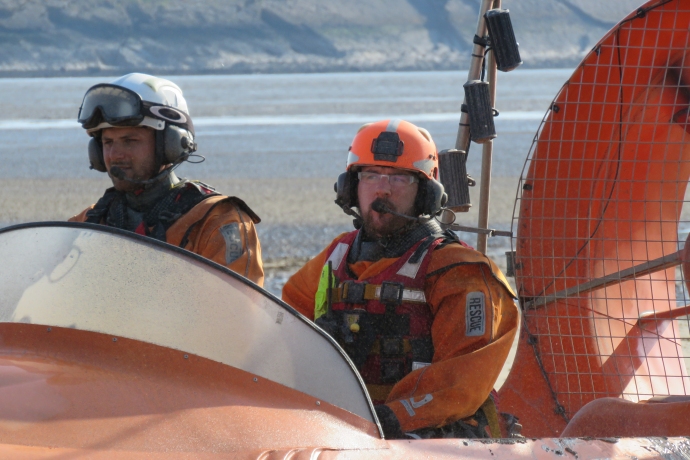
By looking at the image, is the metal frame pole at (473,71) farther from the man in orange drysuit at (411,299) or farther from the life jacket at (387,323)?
the life jacket at (387,323)

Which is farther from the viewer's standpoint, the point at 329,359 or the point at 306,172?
the point at 306,172

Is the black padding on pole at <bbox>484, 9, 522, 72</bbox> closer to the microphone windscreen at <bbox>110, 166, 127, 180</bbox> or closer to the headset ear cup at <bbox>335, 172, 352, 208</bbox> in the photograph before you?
the headset ear cup at <bbox>335, 172, 352, 208</bbox>

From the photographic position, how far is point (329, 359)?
2080 millimetres

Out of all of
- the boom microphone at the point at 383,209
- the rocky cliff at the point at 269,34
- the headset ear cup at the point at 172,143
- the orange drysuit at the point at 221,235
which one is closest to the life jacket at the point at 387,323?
the boom microphone at the point at 383,209

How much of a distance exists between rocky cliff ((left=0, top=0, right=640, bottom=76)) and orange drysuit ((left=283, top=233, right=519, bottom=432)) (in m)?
60.7

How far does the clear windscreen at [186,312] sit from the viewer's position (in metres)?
2.04

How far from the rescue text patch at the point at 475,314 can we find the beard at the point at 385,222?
368 mm

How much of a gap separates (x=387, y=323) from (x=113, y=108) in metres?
1.38

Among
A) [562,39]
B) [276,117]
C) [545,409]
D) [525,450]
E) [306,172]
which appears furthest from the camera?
[562,39]

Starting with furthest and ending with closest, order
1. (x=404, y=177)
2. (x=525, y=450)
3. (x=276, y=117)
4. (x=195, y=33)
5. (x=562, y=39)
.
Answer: (x=562, y=39) → (x=195, y=33) → (x=276, y=117) → (x=404, y=177) → (x=525, y=450)

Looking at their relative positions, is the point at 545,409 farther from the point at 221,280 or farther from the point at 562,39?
the point at 562,39

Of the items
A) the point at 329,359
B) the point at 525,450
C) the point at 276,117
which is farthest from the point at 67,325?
the point at 276,117

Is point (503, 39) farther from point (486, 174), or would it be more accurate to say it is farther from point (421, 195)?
point (421, 195)

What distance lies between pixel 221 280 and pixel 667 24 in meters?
1.94
